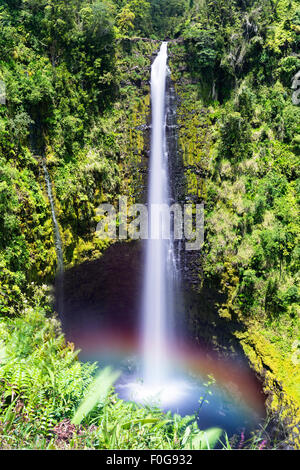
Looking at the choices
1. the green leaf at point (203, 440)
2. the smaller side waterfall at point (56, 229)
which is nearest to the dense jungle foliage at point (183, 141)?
the smaller side waterfall at point (56, 229)

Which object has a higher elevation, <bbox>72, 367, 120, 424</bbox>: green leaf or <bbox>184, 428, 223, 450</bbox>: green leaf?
<bbox>72, 367, 120, 424</bbox>: green leaf

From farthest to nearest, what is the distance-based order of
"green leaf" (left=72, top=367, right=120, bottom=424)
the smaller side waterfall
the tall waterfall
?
the tall waterfall < the smaller side waterfall < "green leaf" (left=72, top=367, right=120, bottom=424)

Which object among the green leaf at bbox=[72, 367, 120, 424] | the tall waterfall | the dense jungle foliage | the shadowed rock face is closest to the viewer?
the green leaf at bbox=[72, 367, 120, 424]

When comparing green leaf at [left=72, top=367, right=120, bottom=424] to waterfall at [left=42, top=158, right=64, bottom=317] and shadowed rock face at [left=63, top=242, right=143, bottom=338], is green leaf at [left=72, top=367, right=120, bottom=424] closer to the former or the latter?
waterfall at [left=42, top=158, right=64, bottom=317]

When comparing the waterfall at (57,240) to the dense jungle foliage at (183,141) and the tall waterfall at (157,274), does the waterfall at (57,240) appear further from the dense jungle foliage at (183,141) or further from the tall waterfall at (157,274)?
the tall waterfall at (157,274)

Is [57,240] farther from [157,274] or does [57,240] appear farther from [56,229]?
[157,274]

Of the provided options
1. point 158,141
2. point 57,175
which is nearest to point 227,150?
point 158,141

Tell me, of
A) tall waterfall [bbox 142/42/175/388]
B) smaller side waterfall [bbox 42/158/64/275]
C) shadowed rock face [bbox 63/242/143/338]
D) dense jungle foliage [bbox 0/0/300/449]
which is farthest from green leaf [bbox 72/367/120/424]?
tall waterfall [bbox 142/42/175/388]
